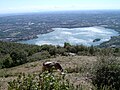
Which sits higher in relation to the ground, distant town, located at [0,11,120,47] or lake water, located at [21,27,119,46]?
lake water, located at [21,27,119,46]

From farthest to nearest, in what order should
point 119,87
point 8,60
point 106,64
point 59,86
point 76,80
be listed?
1. point 8,60
2. point 76,80
3. point 106,64
4. point 119,87
5. point 59,86

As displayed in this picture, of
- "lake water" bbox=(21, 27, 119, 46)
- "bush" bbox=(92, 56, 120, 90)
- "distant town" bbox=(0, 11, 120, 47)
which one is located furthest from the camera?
"distant town" bbox=(0, 11, 120, 47)

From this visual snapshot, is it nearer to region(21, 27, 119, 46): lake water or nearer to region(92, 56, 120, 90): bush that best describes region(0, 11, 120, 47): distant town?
region(21, 27, 119, 46): lake water

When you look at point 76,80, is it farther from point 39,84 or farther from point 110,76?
point 39,84

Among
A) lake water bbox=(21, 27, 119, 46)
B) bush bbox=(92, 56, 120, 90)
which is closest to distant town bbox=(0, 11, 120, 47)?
lake water bbox=(21, 27, 119, 46)

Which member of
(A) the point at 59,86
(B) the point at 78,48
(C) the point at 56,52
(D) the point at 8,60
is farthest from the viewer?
(B) the point at 78,48

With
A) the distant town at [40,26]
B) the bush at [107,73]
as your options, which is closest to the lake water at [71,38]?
the distant town at [40,26]

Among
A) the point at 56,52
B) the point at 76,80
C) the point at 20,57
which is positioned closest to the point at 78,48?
the point at 56,52

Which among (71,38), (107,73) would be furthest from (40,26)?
(107,73)
